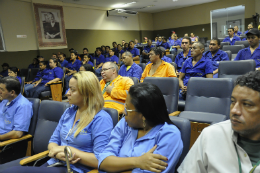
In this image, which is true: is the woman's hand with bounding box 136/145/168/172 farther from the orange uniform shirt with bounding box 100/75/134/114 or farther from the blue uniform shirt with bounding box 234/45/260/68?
the blue uniform shirt with bounding box 234/45/260/68

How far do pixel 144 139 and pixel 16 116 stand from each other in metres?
1.48

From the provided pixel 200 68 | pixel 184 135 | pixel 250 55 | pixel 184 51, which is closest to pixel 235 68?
pixel 200 68

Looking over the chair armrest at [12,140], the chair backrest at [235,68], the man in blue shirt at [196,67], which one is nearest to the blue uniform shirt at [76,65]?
the man in blue shirt at [196,67]

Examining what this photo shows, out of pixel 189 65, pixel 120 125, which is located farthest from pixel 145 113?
pixel 189 65

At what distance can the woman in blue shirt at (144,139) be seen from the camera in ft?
3.43

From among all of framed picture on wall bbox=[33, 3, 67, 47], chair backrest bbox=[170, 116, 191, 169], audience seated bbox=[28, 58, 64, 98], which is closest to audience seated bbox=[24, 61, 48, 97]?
audience seated bbox=[28, 58, 64, 98]

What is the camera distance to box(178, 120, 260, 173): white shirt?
881 millimetres

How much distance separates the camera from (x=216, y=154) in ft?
3.00

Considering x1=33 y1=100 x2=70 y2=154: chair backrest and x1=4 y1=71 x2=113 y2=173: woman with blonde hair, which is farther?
x1=33 y1=100 x2=70 y2=154: chair backrest

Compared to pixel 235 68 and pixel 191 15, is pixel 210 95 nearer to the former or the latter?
pixel 235 68

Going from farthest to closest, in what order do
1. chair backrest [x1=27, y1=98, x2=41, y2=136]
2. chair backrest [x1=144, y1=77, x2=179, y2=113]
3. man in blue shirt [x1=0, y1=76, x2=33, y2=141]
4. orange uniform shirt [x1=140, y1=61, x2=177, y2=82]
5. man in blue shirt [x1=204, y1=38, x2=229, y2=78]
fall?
man in blue shirt [x1=204, y1=38, x2=229, y2=78] → orange uniform shirt [x1=140, y1=61, x2=177, y2=82] → chair backrest [x1=144, y1=77, x2=179, y2=113] → chair backrest [x1=27, y1=98, x2=41, y2=136] → man in blue shirt [x1=0, y1=76, x2=33, y2=141]

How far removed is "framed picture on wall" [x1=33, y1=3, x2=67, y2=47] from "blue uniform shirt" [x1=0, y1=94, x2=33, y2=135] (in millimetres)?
6853

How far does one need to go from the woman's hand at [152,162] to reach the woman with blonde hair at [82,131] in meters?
0.42

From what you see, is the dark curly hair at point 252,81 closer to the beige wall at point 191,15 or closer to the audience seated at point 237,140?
the audience seated at point 237,140
